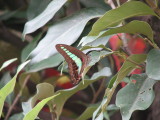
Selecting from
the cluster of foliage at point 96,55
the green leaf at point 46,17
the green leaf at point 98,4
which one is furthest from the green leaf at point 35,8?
the green leaf at point 46,17

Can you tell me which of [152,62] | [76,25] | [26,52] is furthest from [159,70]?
[26,52]

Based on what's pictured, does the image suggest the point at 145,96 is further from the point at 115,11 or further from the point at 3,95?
the point at 3,95

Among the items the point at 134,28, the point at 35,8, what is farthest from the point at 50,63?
the point at 134,28

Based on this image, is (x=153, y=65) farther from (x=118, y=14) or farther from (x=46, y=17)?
(x=46, y=17)

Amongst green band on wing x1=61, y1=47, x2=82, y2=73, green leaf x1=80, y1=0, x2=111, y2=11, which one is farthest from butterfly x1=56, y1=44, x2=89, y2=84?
green leaf x1=80, y1=0, x2=111, y2=11

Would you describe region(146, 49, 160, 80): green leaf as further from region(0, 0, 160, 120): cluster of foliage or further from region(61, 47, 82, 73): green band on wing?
region(61, 47, 82, 73): green band on wing

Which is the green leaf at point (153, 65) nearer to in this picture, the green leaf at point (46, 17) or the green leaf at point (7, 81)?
the green leaf at point (46, 17)
